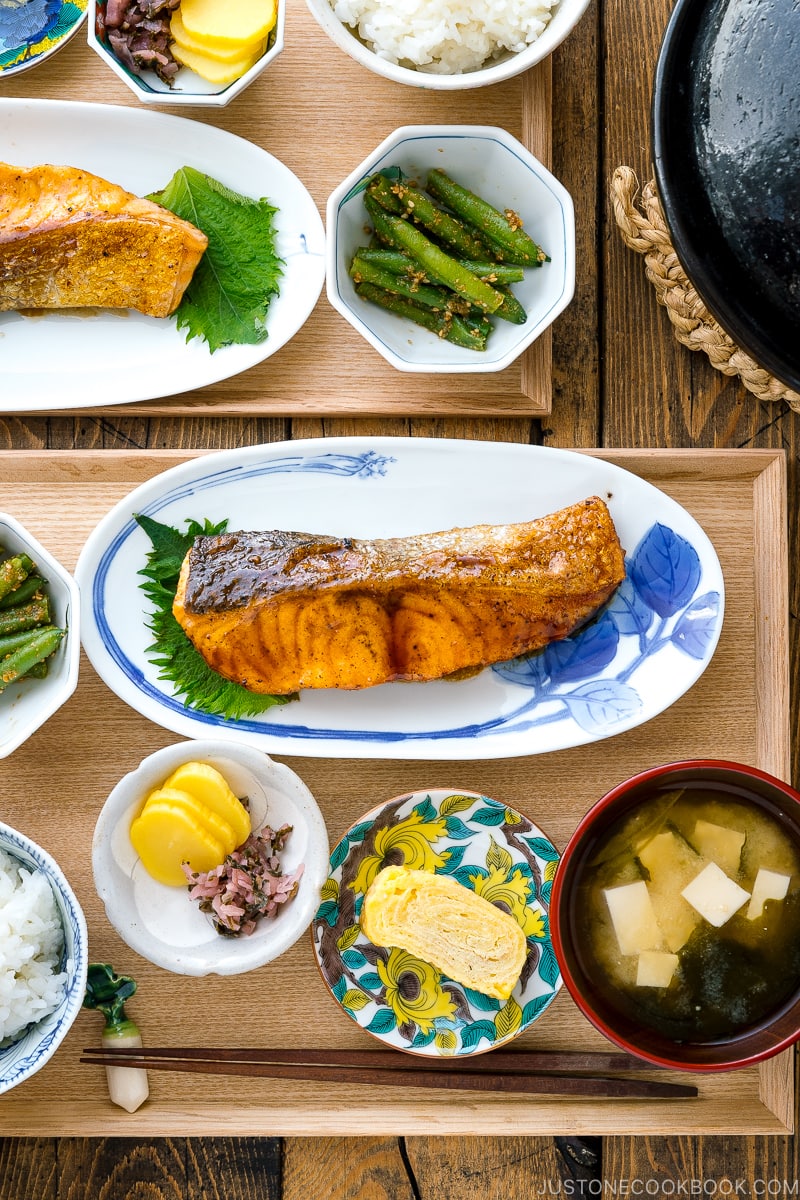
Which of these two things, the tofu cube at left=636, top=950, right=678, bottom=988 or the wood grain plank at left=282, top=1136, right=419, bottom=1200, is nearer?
the tofu cube at left=636, top=950, right=678, bottom=988

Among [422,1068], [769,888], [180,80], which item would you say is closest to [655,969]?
[769,888]

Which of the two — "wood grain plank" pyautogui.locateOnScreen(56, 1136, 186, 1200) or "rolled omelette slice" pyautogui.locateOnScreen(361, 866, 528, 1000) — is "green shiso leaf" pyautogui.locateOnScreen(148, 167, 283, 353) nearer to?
"rolled omelette slice" pyautogui.locateOnScreen(361, 866, 528, 1000)

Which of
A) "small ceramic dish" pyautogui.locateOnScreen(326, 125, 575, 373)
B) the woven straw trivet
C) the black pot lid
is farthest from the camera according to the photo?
the woven straw trivet

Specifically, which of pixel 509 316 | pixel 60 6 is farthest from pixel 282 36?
pixel 509 316

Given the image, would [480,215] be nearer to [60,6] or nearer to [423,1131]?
[60,6]

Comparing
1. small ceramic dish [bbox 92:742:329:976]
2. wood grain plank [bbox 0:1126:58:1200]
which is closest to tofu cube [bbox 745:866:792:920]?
small ceramic dish [bbox 92:742:329:976]

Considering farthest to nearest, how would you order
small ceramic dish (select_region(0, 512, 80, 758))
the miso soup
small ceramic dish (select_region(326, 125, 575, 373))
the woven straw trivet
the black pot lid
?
the woven straw trivet → small ceramic dish (select_region(326, 125, 575, 373)) → small ceramic dish (select_region(0, 512, 80, 758)) → the miso soup → the black pot lid

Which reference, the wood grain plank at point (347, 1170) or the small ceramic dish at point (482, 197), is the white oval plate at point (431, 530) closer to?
the small ceramic dish at point (482, 197)

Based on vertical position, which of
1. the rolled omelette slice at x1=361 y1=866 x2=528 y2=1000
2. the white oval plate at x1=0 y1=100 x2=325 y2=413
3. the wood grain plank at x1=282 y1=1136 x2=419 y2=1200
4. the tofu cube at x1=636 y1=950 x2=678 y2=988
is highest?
the white oval plate at x1=0 y1=100 x2=325 y2=413

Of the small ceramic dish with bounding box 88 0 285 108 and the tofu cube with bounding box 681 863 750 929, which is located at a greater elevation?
the small ceramic dish with bounding box 88 0 285 108
